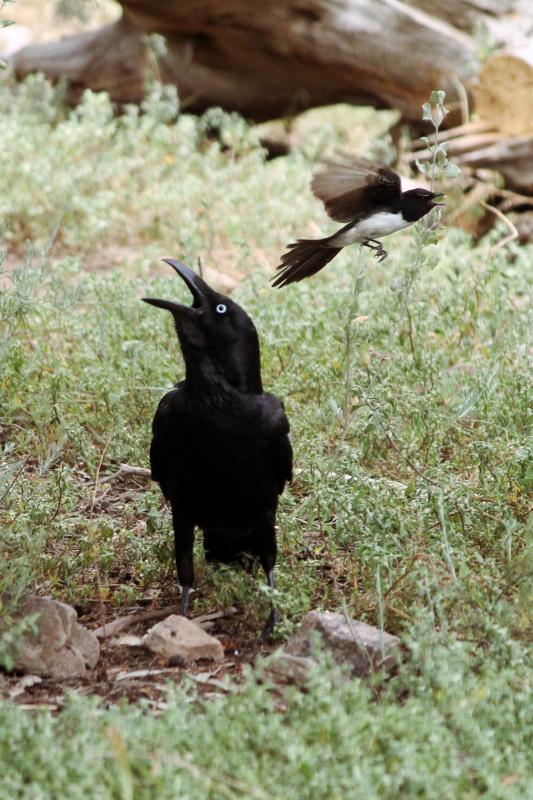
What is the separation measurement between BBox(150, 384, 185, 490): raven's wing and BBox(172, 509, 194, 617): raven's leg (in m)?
0.18

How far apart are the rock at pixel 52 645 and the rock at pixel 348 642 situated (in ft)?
2.27

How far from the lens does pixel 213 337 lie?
398 centimetres

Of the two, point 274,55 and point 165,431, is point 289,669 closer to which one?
point 165,431

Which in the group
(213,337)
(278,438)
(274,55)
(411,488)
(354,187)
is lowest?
(274,55)

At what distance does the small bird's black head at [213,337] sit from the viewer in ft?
13.0

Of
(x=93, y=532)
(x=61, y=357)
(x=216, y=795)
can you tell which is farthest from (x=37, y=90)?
(x=216, y=795)

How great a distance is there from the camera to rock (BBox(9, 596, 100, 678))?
3.63 meters

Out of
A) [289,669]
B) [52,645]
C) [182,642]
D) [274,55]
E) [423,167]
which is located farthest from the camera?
[274,55]

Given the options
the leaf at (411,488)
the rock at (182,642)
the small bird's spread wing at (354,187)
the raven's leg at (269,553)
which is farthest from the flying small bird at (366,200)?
the rock at (182,642)

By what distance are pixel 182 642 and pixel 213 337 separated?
A: 3.49ft

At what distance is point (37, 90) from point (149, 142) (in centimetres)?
145

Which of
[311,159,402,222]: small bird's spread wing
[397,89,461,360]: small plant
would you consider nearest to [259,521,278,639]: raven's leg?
[397,89,461,360]: small plant

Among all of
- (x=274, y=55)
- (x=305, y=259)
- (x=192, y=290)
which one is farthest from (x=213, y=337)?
(x=274, y=55)

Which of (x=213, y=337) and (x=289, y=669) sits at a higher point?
(x=213, y=337)
